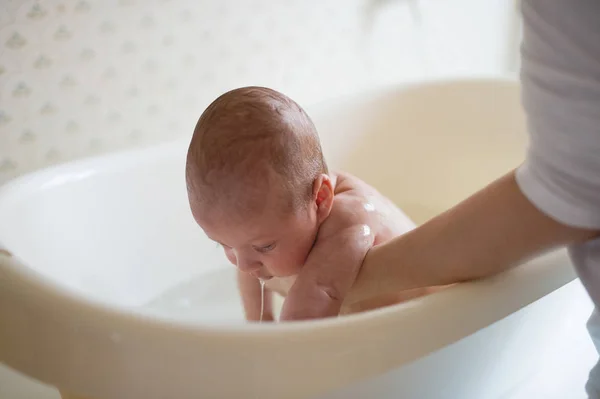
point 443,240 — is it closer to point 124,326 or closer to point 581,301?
point 124,326

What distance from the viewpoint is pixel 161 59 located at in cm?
126

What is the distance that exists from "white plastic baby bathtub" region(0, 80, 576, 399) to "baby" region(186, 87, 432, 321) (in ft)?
Answer: 0.43

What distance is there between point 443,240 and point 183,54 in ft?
2.88

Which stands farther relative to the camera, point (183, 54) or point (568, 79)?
point (183, 54)

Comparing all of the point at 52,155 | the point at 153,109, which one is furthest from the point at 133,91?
the point at 52,155

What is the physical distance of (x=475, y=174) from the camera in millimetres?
1493

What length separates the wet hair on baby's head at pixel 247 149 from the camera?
724 mm

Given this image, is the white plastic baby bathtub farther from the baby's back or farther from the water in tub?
the baby's back

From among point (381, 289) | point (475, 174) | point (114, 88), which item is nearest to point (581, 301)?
point (475, 174)

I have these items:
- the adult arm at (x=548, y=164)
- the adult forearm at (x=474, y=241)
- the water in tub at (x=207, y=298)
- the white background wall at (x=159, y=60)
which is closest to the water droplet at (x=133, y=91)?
the white background wall at (x=159, y=60)

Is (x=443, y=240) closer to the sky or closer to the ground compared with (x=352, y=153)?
closer to the sky

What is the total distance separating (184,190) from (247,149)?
533 millimetres

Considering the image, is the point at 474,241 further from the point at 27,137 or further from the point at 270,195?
the point at 27,137

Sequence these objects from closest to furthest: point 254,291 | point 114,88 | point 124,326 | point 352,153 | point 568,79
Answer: point 568,79, point 124,326, point 254,291, point 114,88, point 352,153
